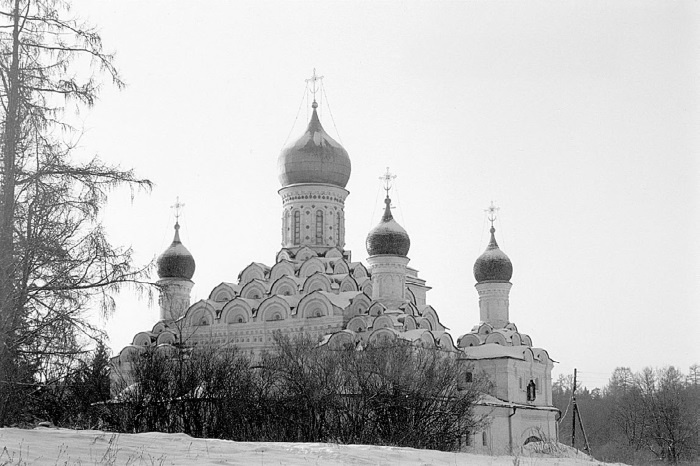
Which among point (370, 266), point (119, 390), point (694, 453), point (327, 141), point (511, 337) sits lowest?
point (694, 453)

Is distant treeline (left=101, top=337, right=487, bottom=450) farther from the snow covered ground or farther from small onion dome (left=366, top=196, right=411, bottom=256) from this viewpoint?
the snow covered ground

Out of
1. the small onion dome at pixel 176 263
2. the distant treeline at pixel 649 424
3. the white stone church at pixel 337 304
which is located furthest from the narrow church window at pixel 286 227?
the distant treeline at pixel 649 424

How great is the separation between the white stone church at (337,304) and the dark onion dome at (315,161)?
0.11ft

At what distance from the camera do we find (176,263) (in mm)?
30172

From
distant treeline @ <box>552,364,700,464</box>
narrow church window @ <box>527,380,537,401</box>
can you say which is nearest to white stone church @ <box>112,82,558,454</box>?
narrow church window @ <box>527,380,537,401</box>

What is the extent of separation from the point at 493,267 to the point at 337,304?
7248 millimetres

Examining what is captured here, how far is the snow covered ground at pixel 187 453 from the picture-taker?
271 inches

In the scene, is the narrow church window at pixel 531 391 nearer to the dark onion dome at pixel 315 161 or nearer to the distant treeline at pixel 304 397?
the distant treeline at pixel 304 397

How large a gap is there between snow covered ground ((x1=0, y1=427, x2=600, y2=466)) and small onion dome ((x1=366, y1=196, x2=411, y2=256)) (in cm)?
1809

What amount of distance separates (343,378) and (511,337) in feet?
39.7

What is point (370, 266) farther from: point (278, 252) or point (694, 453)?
point (694, 453)

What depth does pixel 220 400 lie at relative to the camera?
18.9m

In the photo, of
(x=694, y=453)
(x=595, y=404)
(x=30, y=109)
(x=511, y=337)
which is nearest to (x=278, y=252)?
(x=511, y=337)

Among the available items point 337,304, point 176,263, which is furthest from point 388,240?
point 176,263
